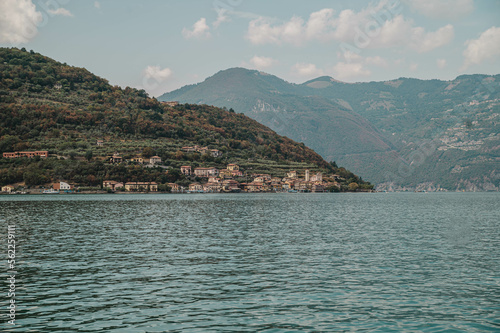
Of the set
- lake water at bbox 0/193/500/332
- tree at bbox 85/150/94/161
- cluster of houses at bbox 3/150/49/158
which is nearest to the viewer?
lake water at bbox 0/193/500/332

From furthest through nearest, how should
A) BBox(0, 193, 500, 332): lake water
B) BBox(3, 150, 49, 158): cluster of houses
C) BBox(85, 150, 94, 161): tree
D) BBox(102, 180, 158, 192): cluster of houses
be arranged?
BBox(85, 150, 94, 161): tree < BBox(102, 180, 158, 192): cluster of houses < BBox(3, 150, 49, 158): cluster of houses < BBox(0, 193, 500, 332): lake water

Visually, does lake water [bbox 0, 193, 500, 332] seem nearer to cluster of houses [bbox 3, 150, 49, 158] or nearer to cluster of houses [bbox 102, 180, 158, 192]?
cluster of houses [bbox 102, 180, 158, 192]

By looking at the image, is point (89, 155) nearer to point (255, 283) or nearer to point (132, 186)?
point (132, 186)

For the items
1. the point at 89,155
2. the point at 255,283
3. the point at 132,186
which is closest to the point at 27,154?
the point at 89,155

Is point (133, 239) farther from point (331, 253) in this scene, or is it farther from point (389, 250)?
point (389, 250)

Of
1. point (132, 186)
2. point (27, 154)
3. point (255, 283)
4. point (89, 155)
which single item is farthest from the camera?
point (132, 186)

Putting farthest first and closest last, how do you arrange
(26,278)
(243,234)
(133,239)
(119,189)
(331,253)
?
(119,189) < (243,234) < (133,239) < (331,253) < (26,278)

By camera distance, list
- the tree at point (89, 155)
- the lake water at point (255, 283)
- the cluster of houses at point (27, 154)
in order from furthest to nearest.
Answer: the tree at point (89, 155)
the cluster of houses at point (27, 154)
the lake water at point (255, 283)

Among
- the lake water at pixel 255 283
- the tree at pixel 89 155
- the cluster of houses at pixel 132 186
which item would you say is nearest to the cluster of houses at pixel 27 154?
the tree at pixel 89 155

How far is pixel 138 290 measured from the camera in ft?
78.6

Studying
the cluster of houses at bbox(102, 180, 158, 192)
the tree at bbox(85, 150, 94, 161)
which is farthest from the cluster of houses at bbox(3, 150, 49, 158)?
the cluster of houses at bbox(102, 180, 158, 192)

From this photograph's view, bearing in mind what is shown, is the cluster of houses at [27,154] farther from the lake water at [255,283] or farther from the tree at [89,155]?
the lake water at [255,283]

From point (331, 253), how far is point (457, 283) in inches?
473

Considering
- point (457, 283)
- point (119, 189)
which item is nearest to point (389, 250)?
point (457, 283)
